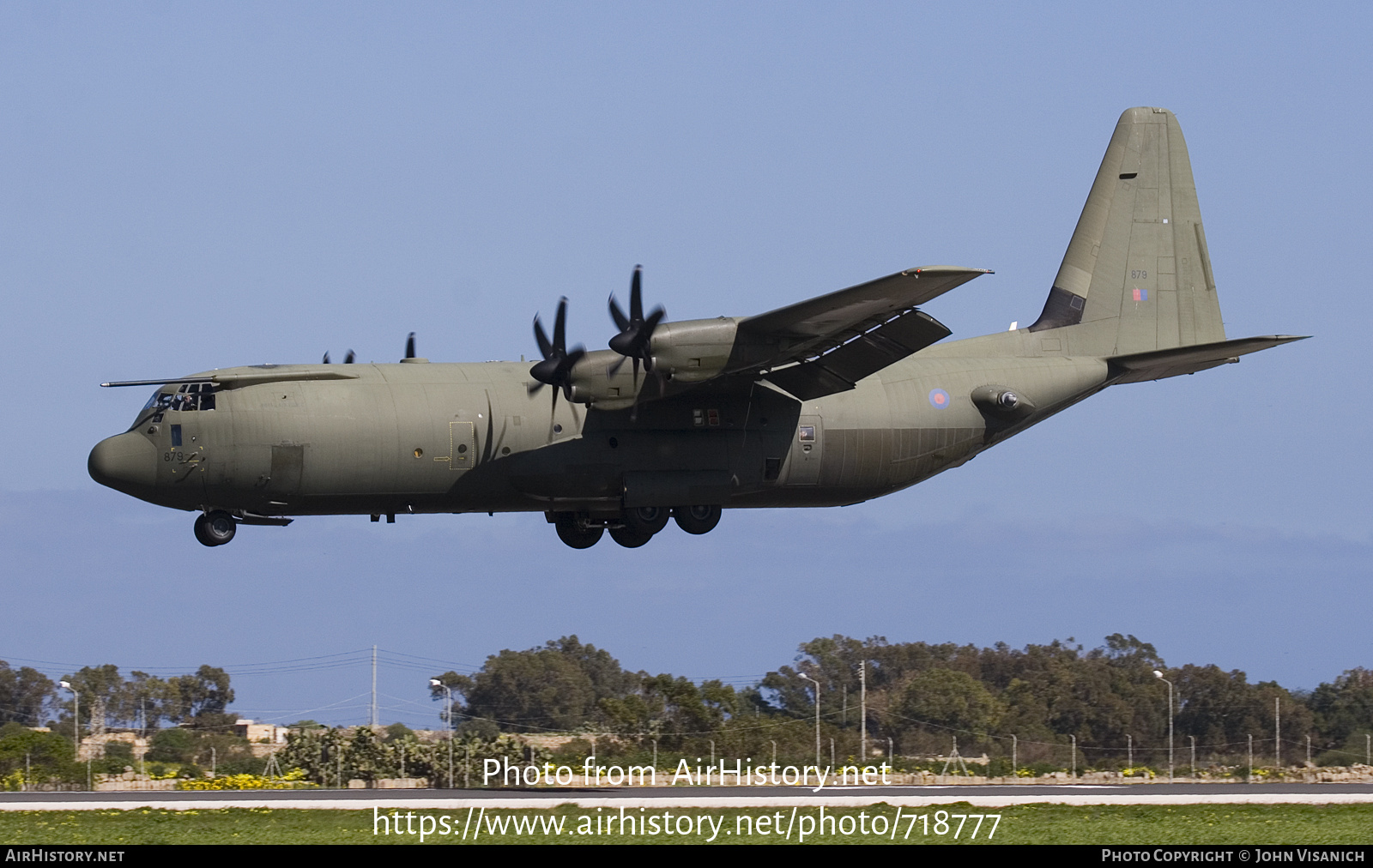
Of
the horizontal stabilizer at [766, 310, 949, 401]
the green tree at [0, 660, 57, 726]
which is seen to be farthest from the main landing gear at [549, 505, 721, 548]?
the green tree at [0, 660, 57, 726]

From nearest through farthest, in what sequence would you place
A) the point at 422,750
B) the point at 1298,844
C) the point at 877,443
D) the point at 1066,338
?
1. the point at 1298,844
2. the point at 877,443
3. the point at 1066,338
4. the point at 422,750

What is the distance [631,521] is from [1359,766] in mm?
23165

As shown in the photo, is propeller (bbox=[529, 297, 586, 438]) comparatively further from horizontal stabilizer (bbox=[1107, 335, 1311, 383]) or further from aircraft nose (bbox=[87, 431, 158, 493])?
horizontal stabilizer (bbox=[1107, 335, 1311, 383])

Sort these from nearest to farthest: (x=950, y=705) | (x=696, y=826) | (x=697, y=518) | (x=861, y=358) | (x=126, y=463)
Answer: (x=696, y=826) → (x=126, y=463) → (x=861, y=358) → (x=697, y=518) → (x=950, y=705)

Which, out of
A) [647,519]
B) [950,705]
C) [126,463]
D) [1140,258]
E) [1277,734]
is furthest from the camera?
[950,705]

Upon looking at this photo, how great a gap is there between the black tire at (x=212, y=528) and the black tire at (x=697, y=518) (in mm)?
8825

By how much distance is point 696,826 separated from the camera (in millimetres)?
26766

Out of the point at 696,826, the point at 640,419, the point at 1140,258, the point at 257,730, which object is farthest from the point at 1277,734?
the point at 257,730

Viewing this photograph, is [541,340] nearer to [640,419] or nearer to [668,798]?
[640,419]

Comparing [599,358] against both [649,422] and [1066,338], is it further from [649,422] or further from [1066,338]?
[1066,338]

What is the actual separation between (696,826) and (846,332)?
9.36 metres

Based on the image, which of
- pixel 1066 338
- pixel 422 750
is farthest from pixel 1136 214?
pixel 422 750

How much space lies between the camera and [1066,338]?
3662cm

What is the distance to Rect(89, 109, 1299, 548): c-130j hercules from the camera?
3016 cm
